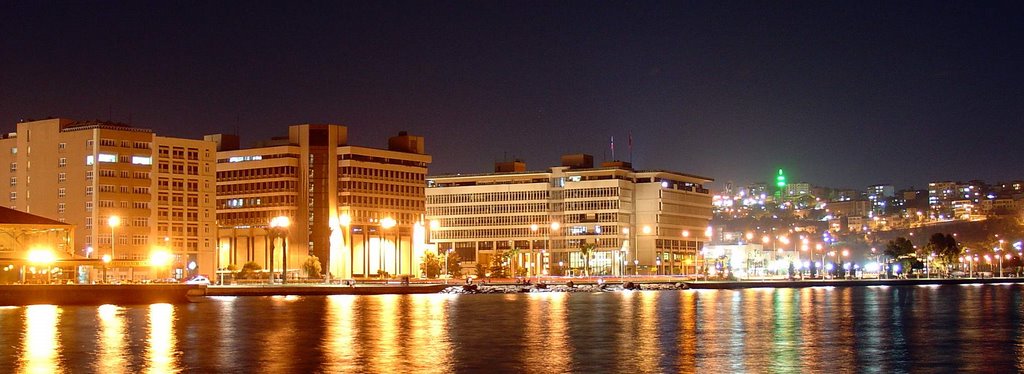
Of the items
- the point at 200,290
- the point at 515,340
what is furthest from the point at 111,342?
the point at 200,290

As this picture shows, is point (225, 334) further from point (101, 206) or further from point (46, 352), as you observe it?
point (101, 206)

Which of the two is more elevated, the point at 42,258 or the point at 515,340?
the point at 42,258

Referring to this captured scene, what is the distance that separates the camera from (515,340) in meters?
67.6

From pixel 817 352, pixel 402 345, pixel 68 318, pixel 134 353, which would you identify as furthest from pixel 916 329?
pixel 68 318

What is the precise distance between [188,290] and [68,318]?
4720cm

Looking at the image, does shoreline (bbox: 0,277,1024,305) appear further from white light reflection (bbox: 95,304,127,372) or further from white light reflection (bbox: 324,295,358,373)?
white light reflection (bbox: 324,295,358,373)

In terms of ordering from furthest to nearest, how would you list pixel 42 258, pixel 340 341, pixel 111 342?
1. pixel 42 258
2. pixel 340 341
3. pixel 111 342

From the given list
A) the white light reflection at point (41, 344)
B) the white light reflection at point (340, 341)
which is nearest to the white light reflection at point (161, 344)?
the white light reflection at point (41, 344)

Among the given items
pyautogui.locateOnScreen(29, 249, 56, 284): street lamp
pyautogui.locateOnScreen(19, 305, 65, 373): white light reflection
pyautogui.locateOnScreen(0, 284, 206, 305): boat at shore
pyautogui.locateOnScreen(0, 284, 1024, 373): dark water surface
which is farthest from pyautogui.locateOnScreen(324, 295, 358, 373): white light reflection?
pyautogui.locateOnScreen(29, 249, 56, 284): street lamp

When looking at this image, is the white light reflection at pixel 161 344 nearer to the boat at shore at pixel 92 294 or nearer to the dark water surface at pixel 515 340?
the dark water surface at pixel 515 340

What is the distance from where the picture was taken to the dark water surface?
53188 mm

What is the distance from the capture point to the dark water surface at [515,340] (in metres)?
53.2

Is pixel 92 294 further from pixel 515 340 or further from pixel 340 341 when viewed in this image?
pixel 515 340

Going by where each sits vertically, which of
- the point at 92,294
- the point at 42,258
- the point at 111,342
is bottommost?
the point at 111,342
